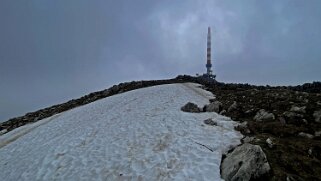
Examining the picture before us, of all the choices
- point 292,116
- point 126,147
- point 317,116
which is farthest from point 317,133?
point 126,147

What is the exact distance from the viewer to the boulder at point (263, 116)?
1675 centimetres

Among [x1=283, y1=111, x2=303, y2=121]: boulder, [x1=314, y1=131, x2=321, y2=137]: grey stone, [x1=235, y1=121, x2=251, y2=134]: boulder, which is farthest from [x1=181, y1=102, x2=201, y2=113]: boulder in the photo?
[x1=314, y1=131, x2=321, y2=137]: grey stone

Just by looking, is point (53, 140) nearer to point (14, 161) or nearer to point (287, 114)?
point (14, 161)

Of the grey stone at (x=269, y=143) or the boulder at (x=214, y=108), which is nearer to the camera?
the grey stone at (x=269, y=143)

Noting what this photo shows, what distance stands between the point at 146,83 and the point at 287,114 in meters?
21.9

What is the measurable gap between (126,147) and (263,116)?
21.8ft

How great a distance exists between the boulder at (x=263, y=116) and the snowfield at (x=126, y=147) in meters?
1.38

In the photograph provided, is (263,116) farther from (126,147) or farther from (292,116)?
(126,147)

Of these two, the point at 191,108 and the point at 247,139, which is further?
the point at 191,108

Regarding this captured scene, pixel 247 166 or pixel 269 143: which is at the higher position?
pixel 269 143

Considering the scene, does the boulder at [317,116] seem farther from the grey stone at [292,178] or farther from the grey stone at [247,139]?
the grey stone at [292,178]

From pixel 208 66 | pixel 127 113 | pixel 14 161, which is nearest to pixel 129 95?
pixel 127 113

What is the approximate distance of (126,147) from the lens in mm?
15266

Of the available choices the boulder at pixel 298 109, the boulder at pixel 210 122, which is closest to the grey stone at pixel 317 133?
the boulder at pixel 298 109
